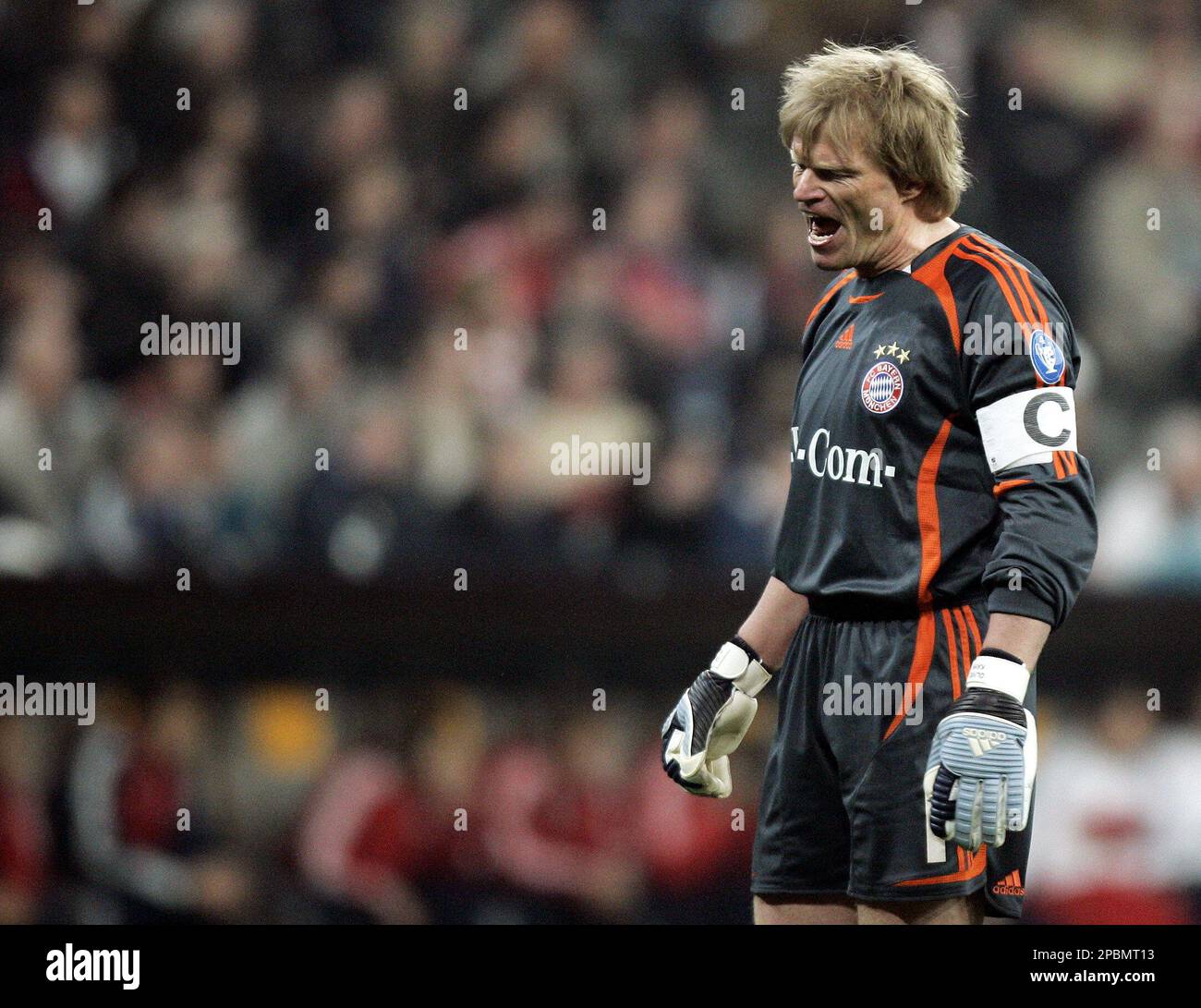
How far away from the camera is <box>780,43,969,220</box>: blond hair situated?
10.2 ft

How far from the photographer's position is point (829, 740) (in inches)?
123

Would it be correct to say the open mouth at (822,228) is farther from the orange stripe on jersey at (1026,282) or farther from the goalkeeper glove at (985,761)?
the goalkeeper glove at (985,761)

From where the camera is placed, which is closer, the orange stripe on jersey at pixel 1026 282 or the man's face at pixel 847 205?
the orange stripe on jersey at pixel 1026 282

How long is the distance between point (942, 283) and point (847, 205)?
22 cm

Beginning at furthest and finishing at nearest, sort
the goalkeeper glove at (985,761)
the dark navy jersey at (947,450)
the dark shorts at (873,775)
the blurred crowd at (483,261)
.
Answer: the blurred crowd at (483,261)
the dark shorts at (873,775)
the dark navy jersey at (947,450)
the goalkeeper glove at (985,761)

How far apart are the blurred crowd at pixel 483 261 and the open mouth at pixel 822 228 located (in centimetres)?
321

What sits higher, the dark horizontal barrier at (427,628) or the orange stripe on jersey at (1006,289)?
the orange stripe on jersey at (1006,289)

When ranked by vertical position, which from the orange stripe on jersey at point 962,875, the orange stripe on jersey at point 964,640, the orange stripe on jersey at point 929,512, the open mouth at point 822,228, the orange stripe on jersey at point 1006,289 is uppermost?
the open mouth at point 822,228

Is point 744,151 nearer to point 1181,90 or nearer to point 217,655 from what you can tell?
point 1181,90

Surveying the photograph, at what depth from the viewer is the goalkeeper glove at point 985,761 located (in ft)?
9.07

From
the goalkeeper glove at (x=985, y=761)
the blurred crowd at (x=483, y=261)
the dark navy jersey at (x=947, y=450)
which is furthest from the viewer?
the blurred crowd at (x=483, y=261)

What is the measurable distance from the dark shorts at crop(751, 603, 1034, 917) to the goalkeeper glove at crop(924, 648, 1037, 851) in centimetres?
18

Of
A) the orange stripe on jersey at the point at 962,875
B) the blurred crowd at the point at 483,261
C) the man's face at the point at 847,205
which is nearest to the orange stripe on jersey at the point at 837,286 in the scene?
the man's face at the point at 847,205
